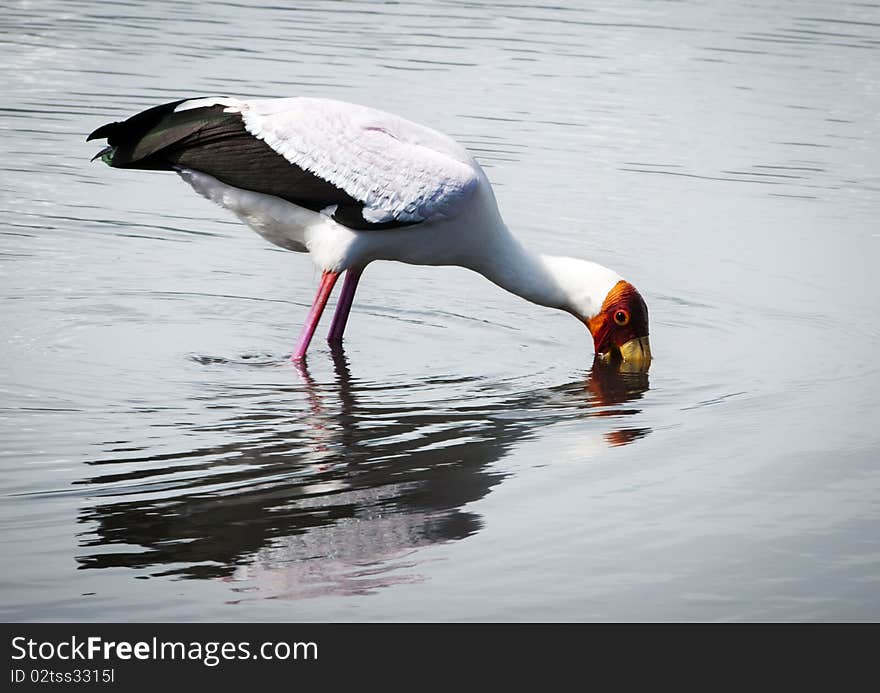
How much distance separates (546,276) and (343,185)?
119cm

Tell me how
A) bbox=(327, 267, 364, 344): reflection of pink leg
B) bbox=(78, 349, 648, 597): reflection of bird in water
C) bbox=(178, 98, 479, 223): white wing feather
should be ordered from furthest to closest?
bbox=(327, 267, 364, 344): reflection of pink leg < bbox=(178, 98, 479, 223): white wing feather < bbox=(78, 349, 648, 597): reflection of bird in water

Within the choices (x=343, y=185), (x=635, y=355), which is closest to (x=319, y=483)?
(x=343, y=185)

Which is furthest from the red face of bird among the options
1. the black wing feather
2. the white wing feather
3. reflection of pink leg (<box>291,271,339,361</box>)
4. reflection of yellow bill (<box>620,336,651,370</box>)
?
reflection of pink leg (<box>291,271,339,361</box>)

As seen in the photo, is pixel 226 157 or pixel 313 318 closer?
pixel 226 157

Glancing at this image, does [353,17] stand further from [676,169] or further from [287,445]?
[287,445]

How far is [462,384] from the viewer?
789 centimetres

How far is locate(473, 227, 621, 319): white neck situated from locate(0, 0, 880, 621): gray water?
35 cm

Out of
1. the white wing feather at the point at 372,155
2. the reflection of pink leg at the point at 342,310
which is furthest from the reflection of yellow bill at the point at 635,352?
the reflection of pink leg at the point at 342,310

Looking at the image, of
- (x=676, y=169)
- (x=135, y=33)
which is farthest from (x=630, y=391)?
(x=135, y=33)

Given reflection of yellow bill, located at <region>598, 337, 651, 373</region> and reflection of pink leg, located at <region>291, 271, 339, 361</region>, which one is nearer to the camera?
reflection of pink leg, located at <region>291, 271, 339, 361</region>

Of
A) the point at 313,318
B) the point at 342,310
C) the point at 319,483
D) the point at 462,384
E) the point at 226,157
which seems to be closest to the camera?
the point at 319,483

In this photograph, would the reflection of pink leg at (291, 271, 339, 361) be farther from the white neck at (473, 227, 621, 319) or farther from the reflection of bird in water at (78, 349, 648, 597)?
the white neck at (473, 227, 621, 319)

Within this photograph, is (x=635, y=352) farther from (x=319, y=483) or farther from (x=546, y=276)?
(x=319, y=483)

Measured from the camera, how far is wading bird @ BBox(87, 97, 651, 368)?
7938 mm
